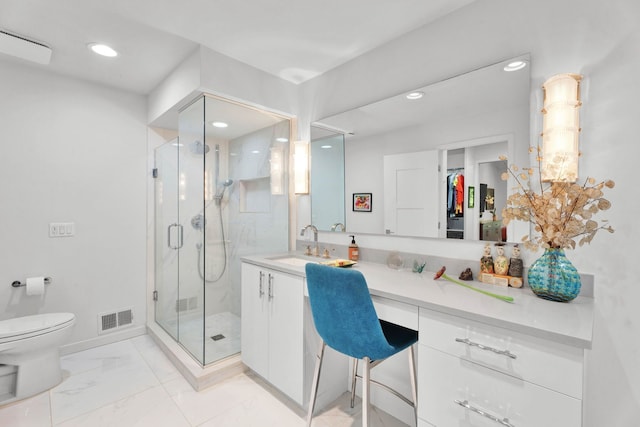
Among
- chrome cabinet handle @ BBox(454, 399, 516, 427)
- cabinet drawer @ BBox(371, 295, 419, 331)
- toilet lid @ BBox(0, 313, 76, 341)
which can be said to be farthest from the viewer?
toilet lid @ BBox(0, 313, 76, 341)

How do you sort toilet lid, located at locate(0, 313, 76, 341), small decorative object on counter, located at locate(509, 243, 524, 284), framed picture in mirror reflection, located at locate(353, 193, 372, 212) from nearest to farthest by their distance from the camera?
small decorative object on counter, located at locate(509, 243, 524, 284) → toilet lid, located at locate(0, 313, 76, 341) → framed picture in mirror reflection, located at locate(353, 193, 372, 212)

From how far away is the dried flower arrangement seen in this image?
1.17m

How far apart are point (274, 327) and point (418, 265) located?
1.01 meters

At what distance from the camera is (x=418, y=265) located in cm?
181

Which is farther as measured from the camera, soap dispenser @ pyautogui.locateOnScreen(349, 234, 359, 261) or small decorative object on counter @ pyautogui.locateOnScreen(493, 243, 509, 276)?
soap dispenser @ pyautogui.locateOnScreen(349, 234, 359, 261)

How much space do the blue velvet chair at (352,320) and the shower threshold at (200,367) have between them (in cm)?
116

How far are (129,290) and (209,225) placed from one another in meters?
1.32

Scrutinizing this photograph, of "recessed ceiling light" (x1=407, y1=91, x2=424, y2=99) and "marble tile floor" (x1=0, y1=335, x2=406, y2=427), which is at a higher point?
"recessed ceiling light" (x1=407, y1=91, x2=424, y2=99)

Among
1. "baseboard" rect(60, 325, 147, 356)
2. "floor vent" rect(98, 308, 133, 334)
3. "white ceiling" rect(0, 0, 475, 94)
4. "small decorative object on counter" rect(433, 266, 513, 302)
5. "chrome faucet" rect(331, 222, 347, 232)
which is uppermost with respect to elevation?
"white ceiling" rect(0, 0, 475, 94)

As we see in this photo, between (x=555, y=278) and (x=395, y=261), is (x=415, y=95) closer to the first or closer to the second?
(x=395, y=261)

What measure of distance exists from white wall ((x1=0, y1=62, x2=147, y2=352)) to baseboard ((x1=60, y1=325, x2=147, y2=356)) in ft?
0.13

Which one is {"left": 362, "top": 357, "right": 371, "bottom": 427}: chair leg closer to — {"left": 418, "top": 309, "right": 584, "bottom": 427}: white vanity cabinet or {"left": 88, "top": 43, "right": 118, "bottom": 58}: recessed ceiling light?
{"left": 418, "top": 309, "right": 584, "bottom": 427}: white vanity cabinet

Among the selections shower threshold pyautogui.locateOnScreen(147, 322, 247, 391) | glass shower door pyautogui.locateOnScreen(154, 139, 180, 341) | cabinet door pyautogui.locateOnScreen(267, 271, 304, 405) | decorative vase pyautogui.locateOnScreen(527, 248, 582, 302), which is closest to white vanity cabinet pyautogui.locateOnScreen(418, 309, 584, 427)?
decorative vase pyautogui.locateOnScreen(527, 248, 582, 302)

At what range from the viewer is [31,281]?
2311 millimetres
